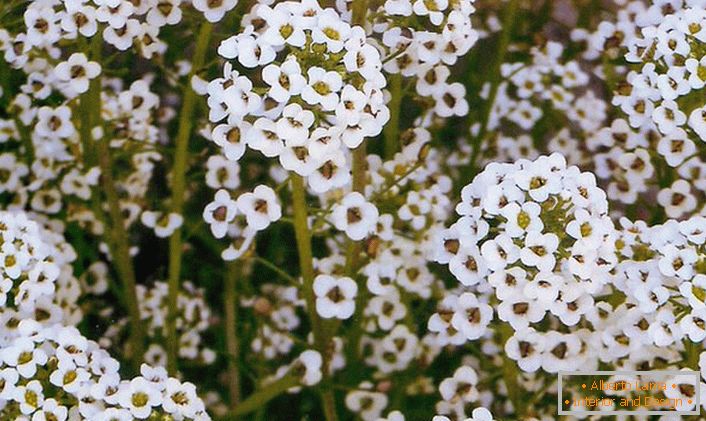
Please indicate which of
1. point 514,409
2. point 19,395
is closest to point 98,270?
point 19,395

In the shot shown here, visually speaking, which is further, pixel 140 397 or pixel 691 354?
pixel 691 354

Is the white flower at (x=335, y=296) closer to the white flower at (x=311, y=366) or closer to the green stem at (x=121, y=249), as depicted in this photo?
the white flower at (x=311, y=366)

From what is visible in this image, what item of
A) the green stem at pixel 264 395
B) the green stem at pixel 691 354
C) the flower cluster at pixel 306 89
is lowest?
the green stem at pixel 264 395

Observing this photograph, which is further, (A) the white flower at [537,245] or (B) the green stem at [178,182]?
(B) the green stem at [178,182]

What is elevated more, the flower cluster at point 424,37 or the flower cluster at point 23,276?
the flower cluster at point 424,37

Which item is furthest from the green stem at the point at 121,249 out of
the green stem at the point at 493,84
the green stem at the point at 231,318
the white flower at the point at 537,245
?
the white flower at the point at 537,245

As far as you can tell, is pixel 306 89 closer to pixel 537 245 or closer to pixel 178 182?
pixel 537 245

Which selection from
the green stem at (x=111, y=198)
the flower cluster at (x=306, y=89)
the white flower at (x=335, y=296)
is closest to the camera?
the flower cluster at (x=306, y=89)

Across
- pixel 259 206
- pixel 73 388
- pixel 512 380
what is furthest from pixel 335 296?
pixel 73 388

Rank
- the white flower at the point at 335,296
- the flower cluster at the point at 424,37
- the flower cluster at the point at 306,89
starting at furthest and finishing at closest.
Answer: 1. the white flower at the point at 335,296
2. the flower cluster at the point at 424,37
3. the flower cluster at the point at 306,89
